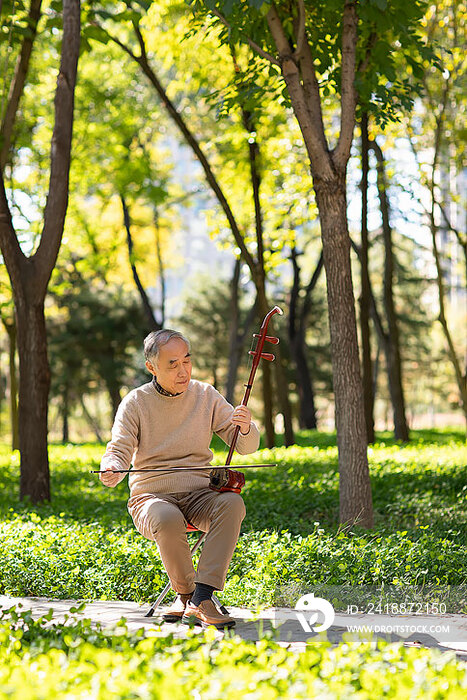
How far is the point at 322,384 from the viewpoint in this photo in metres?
28.5

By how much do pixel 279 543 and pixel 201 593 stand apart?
1.50m

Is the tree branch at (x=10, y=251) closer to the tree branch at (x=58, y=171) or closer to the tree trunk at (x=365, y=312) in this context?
the tree branch at (x=58, y=171)

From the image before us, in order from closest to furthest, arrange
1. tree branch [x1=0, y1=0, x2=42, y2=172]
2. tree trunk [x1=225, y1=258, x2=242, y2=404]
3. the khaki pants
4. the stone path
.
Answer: the stone path, the khaki pants, tree branch [x1=0, y1=0, x2=42, y2=172], tree trunk [x1=225, y1=258, x2=242, y2=404]

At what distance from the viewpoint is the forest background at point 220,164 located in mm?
8430

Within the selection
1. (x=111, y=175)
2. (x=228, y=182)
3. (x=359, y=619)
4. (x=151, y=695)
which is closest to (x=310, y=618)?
(x=359, y=619)

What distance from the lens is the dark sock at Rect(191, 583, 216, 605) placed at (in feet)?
13.3

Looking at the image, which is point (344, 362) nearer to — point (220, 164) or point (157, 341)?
point (157, 341)

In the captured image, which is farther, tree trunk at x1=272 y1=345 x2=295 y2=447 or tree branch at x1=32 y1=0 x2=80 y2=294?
tree trunk at x1=272 y1=345 x2=295 y2=447

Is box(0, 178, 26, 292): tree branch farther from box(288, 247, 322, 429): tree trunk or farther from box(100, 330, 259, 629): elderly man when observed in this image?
box(288, 247, 322, 429): tree trunk

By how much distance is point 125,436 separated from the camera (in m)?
4.45

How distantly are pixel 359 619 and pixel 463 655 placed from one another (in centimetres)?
80

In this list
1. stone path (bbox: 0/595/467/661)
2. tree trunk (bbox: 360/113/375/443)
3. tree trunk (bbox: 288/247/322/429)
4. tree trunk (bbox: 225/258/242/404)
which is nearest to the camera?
stone path (bbox: 0/595/467/661)

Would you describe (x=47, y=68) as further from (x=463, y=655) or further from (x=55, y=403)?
(x=463, y=655)

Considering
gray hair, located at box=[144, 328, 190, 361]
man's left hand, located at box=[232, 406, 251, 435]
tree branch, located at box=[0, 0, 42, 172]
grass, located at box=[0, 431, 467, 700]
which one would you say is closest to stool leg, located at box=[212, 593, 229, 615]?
grass, located at box=[0, 431, 467, 700]
